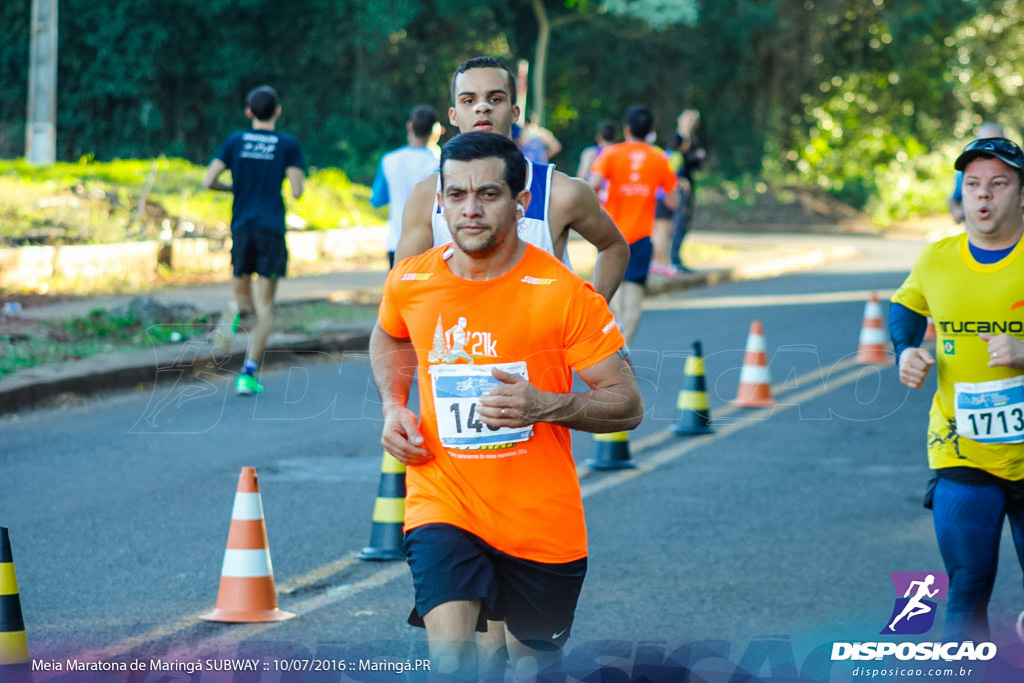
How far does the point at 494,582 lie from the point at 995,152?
217cm

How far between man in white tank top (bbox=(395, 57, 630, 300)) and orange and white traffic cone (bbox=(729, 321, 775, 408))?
5671 mm

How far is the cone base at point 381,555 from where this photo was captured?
6.55m

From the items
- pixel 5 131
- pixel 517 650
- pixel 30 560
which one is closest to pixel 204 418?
pixel 30 560

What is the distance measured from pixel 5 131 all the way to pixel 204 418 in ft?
73.3

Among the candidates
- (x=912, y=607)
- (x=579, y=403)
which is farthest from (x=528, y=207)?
(x=912, y=607)

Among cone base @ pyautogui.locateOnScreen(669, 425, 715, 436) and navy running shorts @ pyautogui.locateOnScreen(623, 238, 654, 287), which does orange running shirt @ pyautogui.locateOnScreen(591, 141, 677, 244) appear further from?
cone base @ pyautogui.locateOnScreen(669, 425, 715, 436)

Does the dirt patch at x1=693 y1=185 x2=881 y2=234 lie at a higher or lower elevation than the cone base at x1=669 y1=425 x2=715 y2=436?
higher

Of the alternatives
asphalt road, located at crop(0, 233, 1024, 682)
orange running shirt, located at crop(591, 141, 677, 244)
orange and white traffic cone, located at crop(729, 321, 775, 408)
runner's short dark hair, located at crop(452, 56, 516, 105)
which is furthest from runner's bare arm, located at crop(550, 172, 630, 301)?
orange running shirt, located at crop(591, 141, 677, 244)

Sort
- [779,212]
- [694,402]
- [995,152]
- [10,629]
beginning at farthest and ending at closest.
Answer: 1. [779,212]
2. [694,402]
3. [995,152]
4. [10,629]

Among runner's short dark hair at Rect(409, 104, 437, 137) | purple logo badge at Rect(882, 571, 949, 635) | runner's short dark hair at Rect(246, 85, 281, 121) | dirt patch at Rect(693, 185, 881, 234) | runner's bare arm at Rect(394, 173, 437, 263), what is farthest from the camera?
dirt patch at Rect(693, 185, 881, 234)

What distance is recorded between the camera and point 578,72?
4256 cm

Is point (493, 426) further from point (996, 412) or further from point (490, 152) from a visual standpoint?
point (996, 412)

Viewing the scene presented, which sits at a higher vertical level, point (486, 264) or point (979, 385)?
point (486, 264)

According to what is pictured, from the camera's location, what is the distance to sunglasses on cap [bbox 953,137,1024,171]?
462 cm
